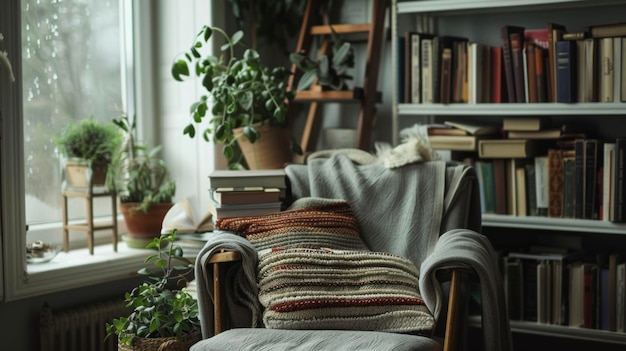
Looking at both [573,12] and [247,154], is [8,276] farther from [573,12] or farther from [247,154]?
[573,12]

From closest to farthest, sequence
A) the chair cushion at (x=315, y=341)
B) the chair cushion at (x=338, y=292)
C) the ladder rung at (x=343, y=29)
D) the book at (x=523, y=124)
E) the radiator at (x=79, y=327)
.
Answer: the chair cushion at (x=315, y=341) < the chair cushion at (x=338, y=292) < the radiator at (x=79, y=327) < the book at (x=523, y=124) < the ladder rung at (x=343, y=29)

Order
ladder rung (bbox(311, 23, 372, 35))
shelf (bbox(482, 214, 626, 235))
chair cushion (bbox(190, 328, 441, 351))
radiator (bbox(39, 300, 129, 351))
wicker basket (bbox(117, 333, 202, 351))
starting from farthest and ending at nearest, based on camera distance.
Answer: ladder rung (bbox(311, 23, 372, 35)) → shelf (bbox(482, 214, 626, 235)) → radiator (bbox(39, 300, 129, 351)) → wicker basket (bbox(117, 333, 202, 351)) → chair cushion (bbox(190, 328, 441, 351))

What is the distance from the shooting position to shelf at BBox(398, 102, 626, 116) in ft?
9.00

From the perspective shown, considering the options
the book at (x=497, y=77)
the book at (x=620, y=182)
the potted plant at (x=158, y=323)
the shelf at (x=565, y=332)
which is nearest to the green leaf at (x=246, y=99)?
the potted plant at (x=158, y=323)

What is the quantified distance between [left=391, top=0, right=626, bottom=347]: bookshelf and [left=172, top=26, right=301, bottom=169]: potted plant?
0.44 metres

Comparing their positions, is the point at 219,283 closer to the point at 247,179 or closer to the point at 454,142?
the point at 247,179

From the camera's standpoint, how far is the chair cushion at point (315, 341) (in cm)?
196

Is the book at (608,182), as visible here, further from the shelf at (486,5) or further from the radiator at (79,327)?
the radiator at (79,327)

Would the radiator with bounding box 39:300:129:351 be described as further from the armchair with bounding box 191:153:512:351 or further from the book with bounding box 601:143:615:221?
the book with bounding box 601:143:615:221

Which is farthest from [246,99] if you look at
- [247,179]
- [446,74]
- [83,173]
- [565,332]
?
[565,332]

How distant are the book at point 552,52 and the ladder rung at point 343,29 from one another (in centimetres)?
70

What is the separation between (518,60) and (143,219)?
1484mm

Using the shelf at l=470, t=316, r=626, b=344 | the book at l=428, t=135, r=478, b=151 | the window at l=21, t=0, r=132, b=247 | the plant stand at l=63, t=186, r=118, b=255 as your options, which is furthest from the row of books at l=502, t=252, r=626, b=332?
→ the window at l=21, t=0, r=132, b=247

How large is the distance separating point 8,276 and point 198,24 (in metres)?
1.27
